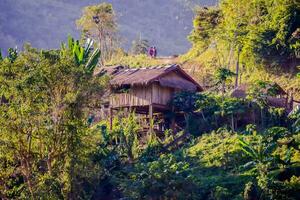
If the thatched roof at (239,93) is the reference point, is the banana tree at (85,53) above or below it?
above

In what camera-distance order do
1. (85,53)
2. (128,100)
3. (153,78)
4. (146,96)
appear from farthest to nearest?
(128,100) → (146,96) → (153,78) → (85,53)

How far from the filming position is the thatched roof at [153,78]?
93.8ft

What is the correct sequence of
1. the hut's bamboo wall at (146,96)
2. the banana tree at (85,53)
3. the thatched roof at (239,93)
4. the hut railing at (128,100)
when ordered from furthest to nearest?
1. the hut railing at (128,100)
2. the hut's bamboo wall at (146,96)
3. the thatched roof at (239,93)
4. the banana tree at (85,53)

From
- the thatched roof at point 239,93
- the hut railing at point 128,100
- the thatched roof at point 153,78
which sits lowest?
the hut railing at point 128,100

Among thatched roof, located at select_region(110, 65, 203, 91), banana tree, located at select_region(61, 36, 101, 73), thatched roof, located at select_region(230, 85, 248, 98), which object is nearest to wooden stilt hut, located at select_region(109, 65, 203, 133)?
thatched roof, located at select_region(110, 65, 203, 91)

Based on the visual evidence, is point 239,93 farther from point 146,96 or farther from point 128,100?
point 128,100

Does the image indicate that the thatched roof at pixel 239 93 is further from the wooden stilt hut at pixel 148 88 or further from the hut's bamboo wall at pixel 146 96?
the hut's bamboo wall at pixel 146 96

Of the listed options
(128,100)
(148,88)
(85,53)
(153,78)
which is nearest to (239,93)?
(153,78)

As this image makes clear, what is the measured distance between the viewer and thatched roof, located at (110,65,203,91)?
93.8 feet

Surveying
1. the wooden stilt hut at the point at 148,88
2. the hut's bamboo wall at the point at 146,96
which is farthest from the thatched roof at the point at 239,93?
the hut's bamboo wall at the point at 146,96

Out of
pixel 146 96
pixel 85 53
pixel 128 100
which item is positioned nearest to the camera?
pixel 85 53

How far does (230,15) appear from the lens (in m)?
37.0

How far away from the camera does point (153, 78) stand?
28312 mm

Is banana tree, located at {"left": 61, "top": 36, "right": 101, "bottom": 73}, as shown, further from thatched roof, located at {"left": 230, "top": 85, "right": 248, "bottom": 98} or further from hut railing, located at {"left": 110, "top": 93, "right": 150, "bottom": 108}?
thatched roof, located at {"left": 230, "top": 85, "right": 248, "bottom": 98}
